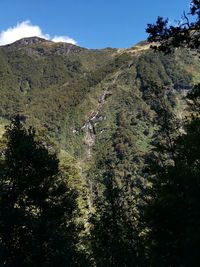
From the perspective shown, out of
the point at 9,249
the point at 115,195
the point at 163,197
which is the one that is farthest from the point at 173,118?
the point at 9,249

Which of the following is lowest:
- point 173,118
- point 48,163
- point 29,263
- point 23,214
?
point 29,263

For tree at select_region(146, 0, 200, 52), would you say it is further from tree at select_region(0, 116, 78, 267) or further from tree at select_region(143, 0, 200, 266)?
tree at select_region(0, 116, 78, 267)

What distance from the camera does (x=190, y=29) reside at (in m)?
15.6

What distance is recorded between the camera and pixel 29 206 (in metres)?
26.7

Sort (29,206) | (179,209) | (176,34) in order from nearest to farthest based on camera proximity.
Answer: (176,34), (179,209), (29,206)

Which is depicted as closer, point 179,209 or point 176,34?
point 176,34

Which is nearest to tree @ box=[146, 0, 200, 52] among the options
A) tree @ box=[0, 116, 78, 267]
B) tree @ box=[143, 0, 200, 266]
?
tree @ box=[143, 0, 200, 266]

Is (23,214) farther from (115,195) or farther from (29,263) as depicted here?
(115,195)

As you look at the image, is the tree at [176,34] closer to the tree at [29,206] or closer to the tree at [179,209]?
the tree at [179,209]

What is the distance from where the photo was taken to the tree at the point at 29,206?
24.5 meters

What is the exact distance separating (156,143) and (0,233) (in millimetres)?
11713

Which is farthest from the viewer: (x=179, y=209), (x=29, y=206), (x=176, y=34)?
(x=29, y=206)

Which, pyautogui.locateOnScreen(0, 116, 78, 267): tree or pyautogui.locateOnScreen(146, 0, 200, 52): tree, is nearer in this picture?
pyautogui.locateOnScreen(146, 0, 200, 52): tree

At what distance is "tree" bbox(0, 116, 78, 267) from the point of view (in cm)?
2455
